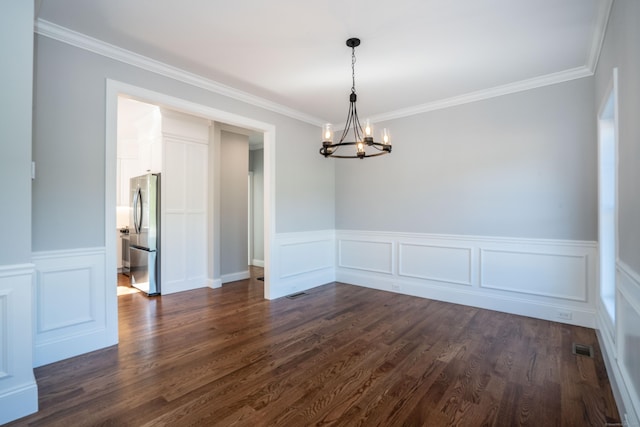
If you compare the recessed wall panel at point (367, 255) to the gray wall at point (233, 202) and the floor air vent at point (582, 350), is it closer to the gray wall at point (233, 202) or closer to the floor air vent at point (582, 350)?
the gray wall at point (233, 202)

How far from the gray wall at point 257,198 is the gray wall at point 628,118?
20.6 feet

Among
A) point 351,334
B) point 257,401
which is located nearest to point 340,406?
point 257,401

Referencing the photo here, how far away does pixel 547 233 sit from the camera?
357cm

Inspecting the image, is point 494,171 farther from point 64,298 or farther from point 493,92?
point 64,298

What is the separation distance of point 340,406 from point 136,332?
7.96 ft

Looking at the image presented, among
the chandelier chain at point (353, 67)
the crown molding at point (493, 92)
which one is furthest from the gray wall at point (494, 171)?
the chandelier chain at point (353, 67)

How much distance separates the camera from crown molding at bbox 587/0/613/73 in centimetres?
228

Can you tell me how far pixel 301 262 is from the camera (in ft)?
16.3

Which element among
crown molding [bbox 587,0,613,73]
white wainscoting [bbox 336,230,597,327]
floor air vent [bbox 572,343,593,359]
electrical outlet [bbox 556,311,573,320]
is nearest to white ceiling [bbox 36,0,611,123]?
crown molding [bbox 587,0,613,73]

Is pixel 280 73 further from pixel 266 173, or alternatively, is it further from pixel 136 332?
pixel 136 332

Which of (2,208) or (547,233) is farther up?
(2,208)

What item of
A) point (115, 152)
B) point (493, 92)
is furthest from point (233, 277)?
point (493, 92)

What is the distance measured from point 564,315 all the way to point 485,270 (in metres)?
0.92

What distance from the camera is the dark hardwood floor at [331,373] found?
1931 mm
